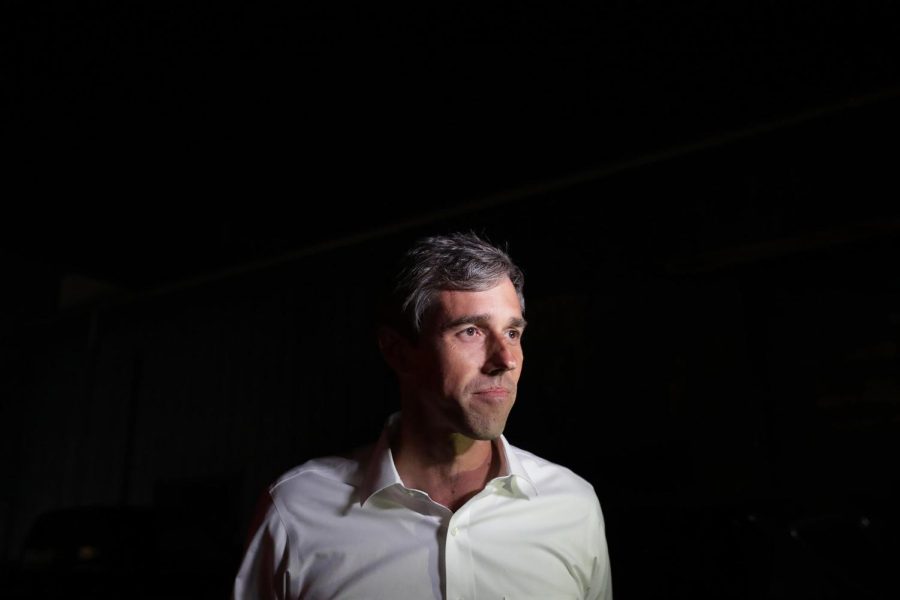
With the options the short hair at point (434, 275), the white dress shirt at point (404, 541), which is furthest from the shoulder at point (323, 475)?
the short hair at point (434, 275)

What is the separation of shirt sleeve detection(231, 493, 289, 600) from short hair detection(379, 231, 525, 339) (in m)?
0.43

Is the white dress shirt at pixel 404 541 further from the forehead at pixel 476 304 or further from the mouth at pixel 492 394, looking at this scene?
the forehead at pixel 476 304

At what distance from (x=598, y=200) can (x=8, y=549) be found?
3.48m

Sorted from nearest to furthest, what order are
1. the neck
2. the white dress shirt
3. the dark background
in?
the white dress shirt < the neck < the dark background

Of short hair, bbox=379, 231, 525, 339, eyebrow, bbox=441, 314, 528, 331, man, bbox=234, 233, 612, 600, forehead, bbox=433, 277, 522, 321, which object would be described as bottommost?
man, bbox=234, 233, 612, 600

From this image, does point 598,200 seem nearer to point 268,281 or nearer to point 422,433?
point 422,433

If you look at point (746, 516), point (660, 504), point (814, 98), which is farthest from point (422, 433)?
point (814, 98)

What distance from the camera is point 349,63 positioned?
2059mm

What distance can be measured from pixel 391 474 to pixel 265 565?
0.91 ft

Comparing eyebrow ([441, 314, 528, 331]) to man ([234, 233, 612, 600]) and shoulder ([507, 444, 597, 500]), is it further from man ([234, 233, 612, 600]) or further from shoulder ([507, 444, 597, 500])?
shoulder ([507, 444, 597, 500])

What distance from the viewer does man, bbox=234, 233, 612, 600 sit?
1.17m

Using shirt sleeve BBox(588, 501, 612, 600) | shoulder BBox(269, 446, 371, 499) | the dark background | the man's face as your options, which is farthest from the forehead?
the dark background

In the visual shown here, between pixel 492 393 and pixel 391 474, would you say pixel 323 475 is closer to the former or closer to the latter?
pixel 391 474

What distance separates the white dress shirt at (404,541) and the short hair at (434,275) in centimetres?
27
